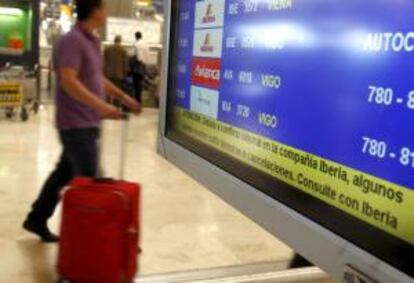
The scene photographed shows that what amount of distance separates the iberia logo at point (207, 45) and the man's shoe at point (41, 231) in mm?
2727

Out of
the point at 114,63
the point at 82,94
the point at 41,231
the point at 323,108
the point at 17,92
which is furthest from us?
the point at 114,63

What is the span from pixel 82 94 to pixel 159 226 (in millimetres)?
1450

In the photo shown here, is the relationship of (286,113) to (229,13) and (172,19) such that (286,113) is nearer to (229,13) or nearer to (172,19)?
(229,13)

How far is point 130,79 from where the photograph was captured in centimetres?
1282

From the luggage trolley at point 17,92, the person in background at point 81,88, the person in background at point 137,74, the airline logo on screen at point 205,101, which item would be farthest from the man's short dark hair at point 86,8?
the person in background at point 137,74

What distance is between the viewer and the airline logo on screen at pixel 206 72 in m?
1.32

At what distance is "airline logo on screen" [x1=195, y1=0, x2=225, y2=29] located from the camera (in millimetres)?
1279

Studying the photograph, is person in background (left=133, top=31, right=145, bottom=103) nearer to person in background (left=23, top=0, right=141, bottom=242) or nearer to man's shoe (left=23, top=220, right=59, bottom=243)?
man's shoe (left=23, top=220, right=59, bottom=243)

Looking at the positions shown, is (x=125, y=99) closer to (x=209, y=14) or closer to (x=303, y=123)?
(x=209, y=14)

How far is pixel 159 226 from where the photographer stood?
421cm

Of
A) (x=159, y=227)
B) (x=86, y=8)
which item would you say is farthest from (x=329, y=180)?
(x=159, y=227)

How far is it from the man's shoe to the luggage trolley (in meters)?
6.22

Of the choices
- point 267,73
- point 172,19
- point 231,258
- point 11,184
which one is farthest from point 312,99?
point 11,184

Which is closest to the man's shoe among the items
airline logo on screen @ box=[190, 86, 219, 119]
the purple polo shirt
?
the purple polo shirt
